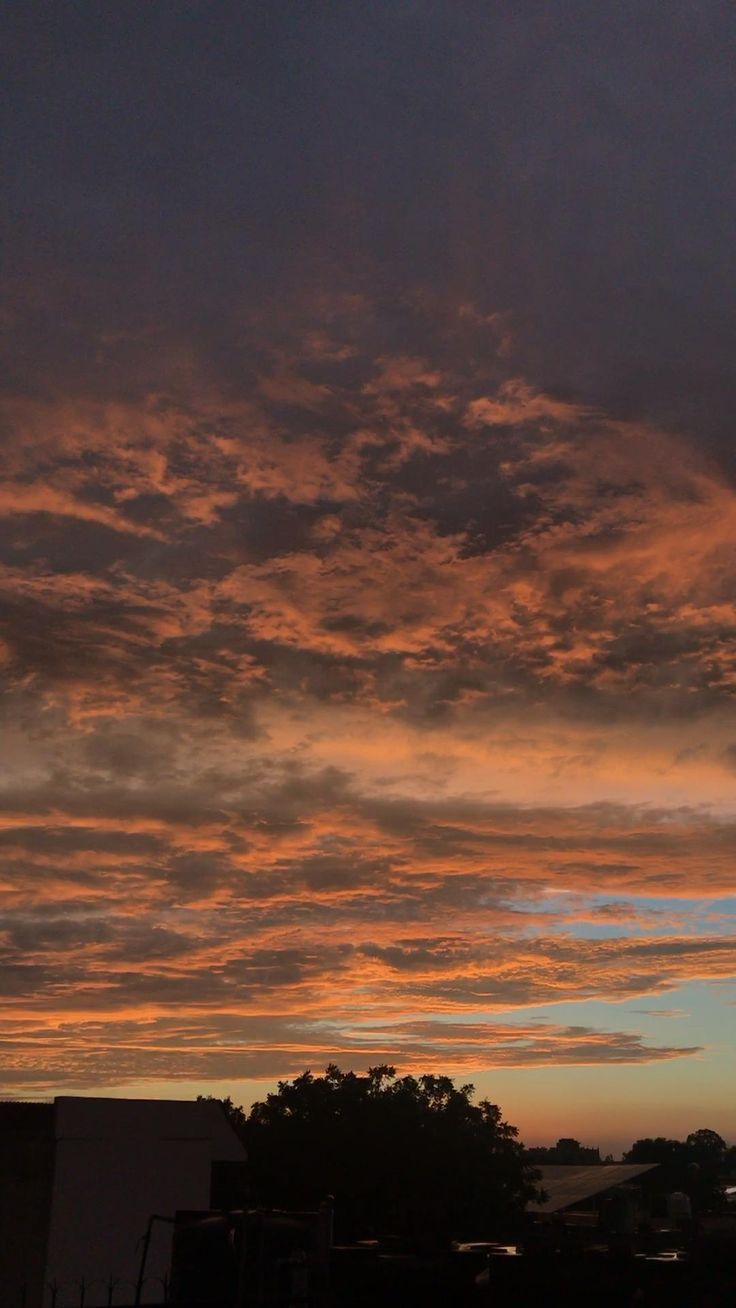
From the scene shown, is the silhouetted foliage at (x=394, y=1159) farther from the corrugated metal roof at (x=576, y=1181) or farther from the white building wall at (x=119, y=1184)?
the corrugated metal roof at (x=576, y=1181)

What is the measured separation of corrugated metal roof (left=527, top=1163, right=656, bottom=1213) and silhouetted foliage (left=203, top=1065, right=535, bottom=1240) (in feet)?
72.5

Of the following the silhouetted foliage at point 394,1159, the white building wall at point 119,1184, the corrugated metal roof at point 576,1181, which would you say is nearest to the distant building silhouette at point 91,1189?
the white building wall at point 119,1184

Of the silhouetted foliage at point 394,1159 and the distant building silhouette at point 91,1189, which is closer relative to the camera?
the distant building silhouette at point 91,1189

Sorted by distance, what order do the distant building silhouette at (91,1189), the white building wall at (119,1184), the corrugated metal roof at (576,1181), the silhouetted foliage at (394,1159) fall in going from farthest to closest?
the corrugated metal roof at (576,1181)
the silhouetted foliage at (394,1159)
the white building wall at (119,1184)
the distant building silhouette at (91,1189)

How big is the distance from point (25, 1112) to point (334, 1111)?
2695 cm

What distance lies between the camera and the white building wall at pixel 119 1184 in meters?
30.3

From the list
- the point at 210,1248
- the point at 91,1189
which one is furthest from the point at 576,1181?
the point at 210,1248

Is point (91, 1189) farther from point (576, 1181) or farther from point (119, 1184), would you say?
point (576, 1181)

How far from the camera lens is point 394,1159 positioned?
50.9 meters

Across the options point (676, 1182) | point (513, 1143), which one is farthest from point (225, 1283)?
point (676, 1182)

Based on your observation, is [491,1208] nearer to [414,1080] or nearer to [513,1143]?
[513,1143]

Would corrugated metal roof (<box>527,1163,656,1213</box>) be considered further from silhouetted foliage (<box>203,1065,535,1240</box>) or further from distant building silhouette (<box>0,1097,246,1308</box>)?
distant building silhouette (<box>0,1097,246,1308</box>)

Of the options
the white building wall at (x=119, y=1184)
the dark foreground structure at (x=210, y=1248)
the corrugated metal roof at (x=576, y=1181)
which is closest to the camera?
the dark foreground structure at (x=210, y=1248)

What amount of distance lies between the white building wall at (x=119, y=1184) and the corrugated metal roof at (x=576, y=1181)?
44893 millimetres
